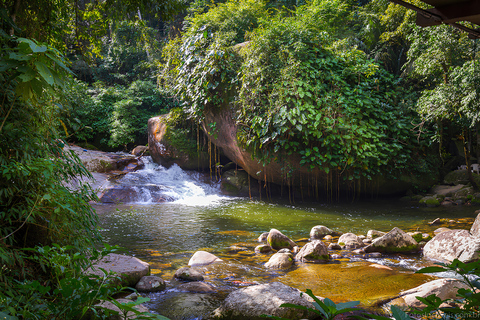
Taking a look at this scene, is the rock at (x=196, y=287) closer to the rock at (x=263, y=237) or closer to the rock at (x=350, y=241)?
the rock at (x=263, y=237)

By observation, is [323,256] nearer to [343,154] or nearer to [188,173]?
[343,154]

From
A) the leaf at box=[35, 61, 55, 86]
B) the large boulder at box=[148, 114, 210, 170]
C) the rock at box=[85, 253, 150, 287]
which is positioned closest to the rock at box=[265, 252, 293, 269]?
the rock at box=[85, 253, 150, 287]

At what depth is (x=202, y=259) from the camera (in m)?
4.31

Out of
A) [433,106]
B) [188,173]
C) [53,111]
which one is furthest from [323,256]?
[188,173]

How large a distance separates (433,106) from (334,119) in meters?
2.65

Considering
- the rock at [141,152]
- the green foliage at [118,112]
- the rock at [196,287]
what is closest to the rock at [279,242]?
the rock at [196,287]

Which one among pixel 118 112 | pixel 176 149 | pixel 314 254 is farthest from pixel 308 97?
pixel 118 112

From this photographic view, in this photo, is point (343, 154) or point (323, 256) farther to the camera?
point (343, 154)

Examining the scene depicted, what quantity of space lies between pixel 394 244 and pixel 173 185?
25.8 ft

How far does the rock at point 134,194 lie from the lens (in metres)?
8.93

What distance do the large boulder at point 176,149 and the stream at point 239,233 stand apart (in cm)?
79

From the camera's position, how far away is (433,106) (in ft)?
25.2

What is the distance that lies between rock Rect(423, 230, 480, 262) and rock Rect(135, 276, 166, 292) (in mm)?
3931

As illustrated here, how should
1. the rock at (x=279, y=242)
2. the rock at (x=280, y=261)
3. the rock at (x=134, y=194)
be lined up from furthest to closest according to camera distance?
1. the rock at (x=134, y=194)
2. the rock at (x=279, y=242)
3. the rock at (x=280, y=261)
